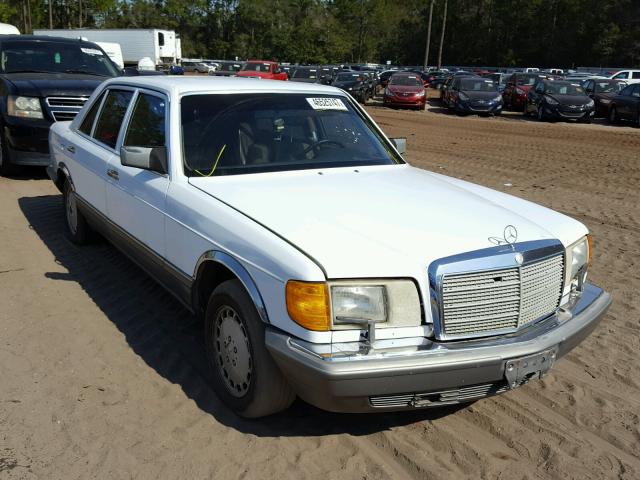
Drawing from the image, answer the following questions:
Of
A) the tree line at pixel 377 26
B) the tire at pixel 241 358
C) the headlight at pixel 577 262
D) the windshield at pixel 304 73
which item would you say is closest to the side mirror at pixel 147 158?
the tire at pixel 241 358

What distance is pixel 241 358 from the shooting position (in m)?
3.30

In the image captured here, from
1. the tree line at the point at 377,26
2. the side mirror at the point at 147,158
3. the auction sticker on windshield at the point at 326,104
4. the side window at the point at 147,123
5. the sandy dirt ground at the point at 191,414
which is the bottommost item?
the sandy dirt ground at the point at 191,414

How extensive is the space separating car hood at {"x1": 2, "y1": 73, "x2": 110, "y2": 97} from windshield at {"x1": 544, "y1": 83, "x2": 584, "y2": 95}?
18.0 meters

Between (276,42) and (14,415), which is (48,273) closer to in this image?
(14,415)

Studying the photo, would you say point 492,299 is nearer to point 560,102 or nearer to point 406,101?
point 560,102

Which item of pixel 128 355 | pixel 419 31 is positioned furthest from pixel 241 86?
pixel 419 31

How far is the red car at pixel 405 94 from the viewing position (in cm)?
2669

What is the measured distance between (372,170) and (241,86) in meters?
1.09

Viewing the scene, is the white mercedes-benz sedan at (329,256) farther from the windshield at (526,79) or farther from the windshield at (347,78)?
the windshield at (347,78)

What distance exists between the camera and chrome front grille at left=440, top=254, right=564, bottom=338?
115 inches

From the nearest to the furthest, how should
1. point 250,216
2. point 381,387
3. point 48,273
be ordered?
point 381,387
point 250,216
point 48,273

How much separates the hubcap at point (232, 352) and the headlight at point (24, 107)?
661 cm

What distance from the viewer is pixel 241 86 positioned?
14.7ft

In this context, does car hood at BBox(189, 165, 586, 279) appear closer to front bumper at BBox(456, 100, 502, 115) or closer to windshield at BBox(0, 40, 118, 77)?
windshield at BBox(0, 40, 118, 77)
